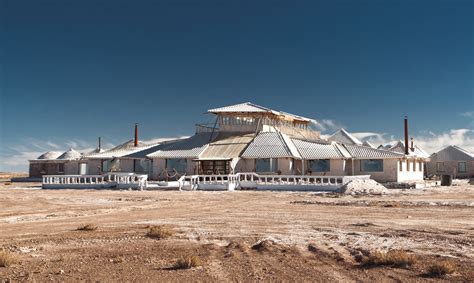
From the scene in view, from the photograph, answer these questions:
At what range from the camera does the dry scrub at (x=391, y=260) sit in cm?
920

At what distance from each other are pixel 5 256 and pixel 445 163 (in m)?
68.5

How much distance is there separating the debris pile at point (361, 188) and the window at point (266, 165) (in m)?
11.5

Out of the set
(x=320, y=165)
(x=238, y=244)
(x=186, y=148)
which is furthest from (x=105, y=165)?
(x=238, y=244)

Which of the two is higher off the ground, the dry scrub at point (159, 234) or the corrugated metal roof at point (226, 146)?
the corrugated metal roof at point (226, 146)

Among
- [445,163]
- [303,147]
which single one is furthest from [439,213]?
[445,163]

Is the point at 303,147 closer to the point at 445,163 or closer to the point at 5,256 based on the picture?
the point at 445,163

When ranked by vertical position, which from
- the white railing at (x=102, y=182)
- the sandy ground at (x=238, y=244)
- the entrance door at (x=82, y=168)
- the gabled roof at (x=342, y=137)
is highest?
the gabled roof at (x=342, y=137)

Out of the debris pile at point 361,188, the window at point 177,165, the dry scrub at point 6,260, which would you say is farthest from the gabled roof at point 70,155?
the dry scrub at point 6,260

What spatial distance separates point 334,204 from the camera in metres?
23.0

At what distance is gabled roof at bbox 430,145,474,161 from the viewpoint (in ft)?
219

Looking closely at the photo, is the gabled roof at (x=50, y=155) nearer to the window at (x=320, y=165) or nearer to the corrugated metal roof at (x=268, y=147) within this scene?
the corrugated metal roof at (x=268, y=147)

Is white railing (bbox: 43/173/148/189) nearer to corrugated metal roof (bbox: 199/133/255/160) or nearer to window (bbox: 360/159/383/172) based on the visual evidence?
corrugated metal roof (bbox: 199/133/255/160)

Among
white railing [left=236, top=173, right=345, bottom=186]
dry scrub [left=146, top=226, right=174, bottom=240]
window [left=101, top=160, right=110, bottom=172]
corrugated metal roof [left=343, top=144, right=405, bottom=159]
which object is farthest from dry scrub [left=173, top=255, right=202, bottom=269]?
window [left=101, top=160, right=110, bottom=172]

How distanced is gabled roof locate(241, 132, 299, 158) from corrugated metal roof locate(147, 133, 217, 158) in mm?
5166
